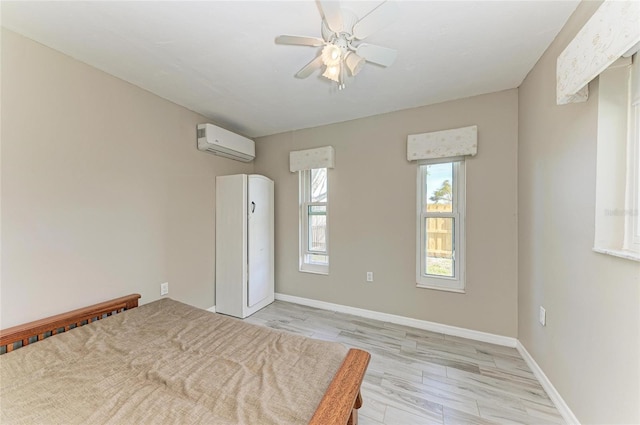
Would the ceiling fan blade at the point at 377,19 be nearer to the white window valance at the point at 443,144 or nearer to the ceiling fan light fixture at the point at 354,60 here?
the ceiling fan light fixture at the point at 354,60

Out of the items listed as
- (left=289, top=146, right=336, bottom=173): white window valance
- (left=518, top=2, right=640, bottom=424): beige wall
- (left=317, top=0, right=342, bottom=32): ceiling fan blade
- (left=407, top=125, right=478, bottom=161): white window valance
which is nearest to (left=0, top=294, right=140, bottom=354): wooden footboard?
(left=289, top=146, right=336, bottom=173): white window valance

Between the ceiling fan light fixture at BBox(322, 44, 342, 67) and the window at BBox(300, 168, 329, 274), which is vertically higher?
the ceiling fan light fixture at BBox(322, 44, 342, 67)

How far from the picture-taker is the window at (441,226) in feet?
8.54

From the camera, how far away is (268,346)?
1.48 m

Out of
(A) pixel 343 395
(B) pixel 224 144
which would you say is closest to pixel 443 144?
(A) pixel 343 395

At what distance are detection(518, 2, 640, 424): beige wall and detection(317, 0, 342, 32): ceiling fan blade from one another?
1.40m

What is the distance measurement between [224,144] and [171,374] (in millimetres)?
2513

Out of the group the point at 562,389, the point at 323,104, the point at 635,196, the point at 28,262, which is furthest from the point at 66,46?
the point at 562,389

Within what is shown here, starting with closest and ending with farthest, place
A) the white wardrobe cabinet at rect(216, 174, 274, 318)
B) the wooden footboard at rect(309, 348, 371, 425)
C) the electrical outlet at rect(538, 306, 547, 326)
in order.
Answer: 1. the wooden footboard at rect(309, 348, 371, 425)
2. the electrical outlet at rect(538, 306, 547, 326)
3. the white wardrobe cabinet at rect(216, 174, 274, 318)

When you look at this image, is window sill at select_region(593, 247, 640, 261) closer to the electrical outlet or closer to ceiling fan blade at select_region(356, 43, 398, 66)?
the electrical outlet

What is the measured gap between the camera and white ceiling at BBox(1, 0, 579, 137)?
144 centimetres

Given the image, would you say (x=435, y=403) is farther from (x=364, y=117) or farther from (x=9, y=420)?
(x=364, y=117)

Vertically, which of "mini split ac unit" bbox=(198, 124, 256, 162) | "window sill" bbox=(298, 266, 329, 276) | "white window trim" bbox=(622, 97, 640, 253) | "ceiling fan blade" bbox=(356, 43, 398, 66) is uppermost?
"ceiling fan blade" bbox=(356, 43, 398, 66)

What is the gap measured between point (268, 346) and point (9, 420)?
1056 mm
